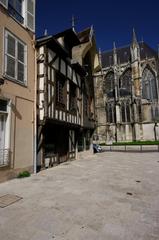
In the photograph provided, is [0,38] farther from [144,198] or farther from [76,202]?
[144,198]

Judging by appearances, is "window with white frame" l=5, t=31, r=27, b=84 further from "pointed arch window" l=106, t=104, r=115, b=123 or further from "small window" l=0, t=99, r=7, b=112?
"pointed arch window" l=106, t=104, r=115, b=123

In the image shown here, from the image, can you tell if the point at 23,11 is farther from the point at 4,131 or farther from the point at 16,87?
the point at 4,131

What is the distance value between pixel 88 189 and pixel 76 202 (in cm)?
95

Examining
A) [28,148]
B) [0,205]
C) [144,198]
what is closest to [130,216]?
[144,198]

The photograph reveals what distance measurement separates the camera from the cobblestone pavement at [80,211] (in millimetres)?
2568

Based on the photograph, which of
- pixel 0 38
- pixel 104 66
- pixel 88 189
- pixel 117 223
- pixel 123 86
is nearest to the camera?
pixel 117 223

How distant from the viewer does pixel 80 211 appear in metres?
3.30

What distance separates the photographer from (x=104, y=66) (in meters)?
41.2

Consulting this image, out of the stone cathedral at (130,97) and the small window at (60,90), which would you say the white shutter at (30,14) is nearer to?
the small window at (60,90)

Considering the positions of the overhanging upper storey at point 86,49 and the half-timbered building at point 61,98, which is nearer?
the half-timbered building at point 61,98

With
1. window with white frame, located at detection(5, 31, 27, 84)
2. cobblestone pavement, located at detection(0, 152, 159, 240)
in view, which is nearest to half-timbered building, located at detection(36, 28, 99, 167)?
window with white frame, located at detection(5, 31, 27, 84)

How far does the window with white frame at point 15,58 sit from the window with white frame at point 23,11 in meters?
0.85

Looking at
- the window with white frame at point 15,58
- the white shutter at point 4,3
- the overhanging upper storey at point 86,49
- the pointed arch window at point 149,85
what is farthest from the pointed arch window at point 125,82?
the white shutter at point 4,3

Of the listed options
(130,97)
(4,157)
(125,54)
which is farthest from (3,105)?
(125,54)
